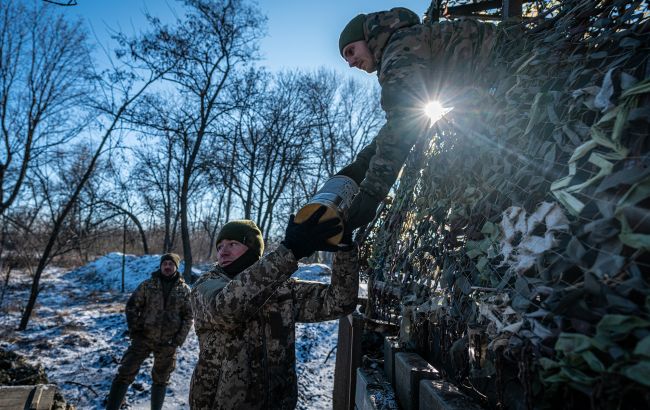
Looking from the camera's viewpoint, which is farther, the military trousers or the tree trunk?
the tree trunk

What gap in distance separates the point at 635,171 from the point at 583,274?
26 centimetres

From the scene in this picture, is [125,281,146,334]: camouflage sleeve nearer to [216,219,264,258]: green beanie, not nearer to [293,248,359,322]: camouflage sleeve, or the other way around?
[216,219,264,258]: green beanie

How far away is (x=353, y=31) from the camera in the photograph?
2141 millimetres

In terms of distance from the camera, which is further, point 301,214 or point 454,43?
point 454,43

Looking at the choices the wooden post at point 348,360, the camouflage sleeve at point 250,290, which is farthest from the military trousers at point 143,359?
the camouflage sleeve at point 250,290

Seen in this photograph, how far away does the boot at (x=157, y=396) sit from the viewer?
5520mm

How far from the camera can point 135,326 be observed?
18.9 feet

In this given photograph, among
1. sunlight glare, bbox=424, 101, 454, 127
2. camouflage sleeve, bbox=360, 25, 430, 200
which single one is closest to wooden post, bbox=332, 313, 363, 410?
camouflage sleeve, bbox=360, 25, 430, 200

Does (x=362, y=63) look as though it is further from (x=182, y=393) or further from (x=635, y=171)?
(x=182, y=393)

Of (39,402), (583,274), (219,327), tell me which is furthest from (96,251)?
(583,274)

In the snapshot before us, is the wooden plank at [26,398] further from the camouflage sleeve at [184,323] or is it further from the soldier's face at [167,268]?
the soldier's face at [167,268]

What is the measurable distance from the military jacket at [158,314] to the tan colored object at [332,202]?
482 cm

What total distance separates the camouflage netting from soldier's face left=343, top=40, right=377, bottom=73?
1.61 ft

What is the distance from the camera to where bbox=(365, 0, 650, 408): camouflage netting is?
78 cm
